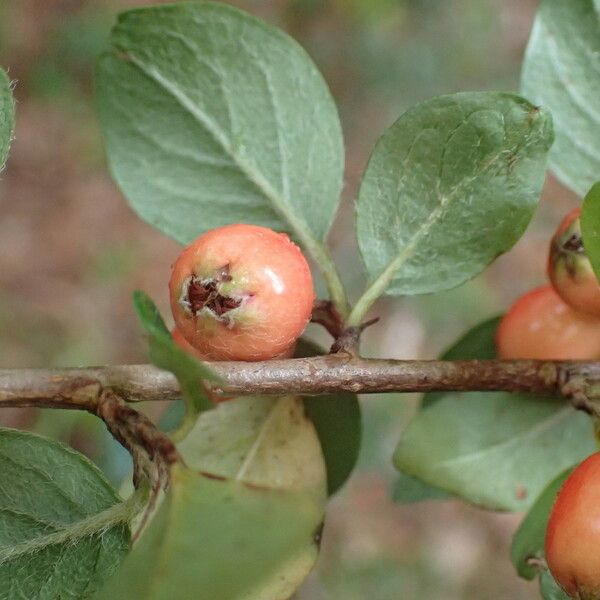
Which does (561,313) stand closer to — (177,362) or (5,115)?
(177,362)

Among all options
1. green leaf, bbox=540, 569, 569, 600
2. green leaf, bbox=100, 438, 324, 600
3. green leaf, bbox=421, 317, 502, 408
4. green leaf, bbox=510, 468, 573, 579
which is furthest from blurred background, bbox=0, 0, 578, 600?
green leaf, bbox=100, 438, 324, 600

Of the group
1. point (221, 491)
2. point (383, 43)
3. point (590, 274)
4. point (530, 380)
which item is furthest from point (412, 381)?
point (383, 43)

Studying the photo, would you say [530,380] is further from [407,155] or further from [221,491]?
[221,491]

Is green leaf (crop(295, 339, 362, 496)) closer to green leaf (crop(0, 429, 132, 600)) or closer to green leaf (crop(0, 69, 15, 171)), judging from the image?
green leaf (crop(0, 429, 132, 600))

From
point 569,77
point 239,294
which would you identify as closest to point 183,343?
point 239,294

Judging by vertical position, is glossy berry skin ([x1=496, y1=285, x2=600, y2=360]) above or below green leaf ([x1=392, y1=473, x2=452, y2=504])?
above

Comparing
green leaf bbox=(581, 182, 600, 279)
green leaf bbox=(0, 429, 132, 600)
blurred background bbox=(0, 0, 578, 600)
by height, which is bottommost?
blurred background bbox=(0, 0, 578, 600)
